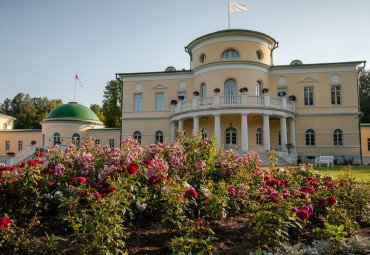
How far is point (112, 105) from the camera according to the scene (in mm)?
44688

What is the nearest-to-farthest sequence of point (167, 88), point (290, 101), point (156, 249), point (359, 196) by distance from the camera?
point (156, 249)
point (359, 196)
point (290, 101)
point (167, 88)

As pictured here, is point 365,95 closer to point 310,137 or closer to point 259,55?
point 310,137

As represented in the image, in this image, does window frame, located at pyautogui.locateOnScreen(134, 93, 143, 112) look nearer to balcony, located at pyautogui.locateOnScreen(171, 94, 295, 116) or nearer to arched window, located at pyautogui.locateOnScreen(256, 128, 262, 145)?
balcony, located at pyautogui.locateOnScreen(171, 94, 295, 116)

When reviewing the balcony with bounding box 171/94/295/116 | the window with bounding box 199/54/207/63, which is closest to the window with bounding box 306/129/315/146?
the balcony with bounding box 171/94/295/116

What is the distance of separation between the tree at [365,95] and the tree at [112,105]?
135 feet

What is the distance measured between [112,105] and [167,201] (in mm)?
42701

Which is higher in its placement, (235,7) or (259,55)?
(235,7)

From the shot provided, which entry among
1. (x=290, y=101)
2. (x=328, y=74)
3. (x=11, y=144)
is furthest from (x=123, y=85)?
(x=11, y=144)

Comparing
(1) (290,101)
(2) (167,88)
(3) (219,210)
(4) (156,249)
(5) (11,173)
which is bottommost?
(4) (156,249)

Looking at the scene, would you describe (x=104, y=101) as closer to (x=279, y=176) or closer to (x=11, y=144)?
(x=11, y=144)

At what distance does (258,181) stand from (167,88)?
21754 mm

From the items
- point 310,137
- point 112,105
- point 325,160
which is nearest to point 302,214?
point 325,160

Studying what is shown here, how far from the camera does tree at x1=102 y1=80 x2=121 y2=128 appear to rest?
43.9 m

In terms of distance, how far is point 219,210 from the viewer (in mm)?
4406
